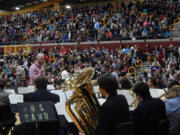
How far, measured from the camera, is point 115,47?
46.6 feet

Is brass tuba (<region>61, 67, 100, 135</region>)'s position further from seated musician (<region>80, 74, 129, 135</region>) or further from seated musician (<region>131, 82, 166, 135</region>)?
seated musician (<region>131, 82, 166, 135</region>)

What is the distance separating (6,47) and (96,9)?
7268 mm

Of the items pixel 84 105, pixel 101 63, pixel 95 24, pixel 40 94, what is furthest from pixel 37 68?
pixel 95 24

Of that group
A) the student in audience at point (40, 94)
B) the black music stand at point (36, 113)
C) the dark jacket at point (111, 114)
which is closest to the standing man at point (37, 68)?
the student in audience at point (40, 94)

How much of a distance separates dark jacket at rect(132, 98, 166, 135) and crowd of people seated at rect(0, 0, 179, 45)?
10733 millimetres

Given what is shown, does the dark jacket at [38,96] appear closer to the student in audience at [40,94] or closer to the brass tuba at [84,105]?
the student in audience at [40,94]

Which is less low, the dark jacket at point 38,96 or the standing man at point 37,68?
the standing man at point 37,68

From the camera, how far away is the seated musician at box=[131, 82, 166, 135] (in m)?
2.83

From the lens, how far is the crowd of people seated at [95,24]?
13734 mm

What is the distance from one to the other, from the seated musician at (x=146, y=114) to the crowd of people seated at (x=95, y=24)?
35.1 ft

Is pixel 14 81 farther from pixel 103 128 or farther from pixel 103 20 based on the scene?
pixel 103 128

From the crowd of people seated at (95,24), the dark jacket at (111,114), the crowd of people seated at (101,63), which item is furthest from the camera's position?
the crowd of people seated at (95,24)

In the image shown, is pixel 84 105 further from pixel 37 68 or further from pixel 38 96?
pixel 37 68

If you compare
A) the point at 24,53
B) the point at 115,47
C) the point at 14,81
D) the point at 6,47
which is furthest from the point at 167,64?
the point at 6,47
